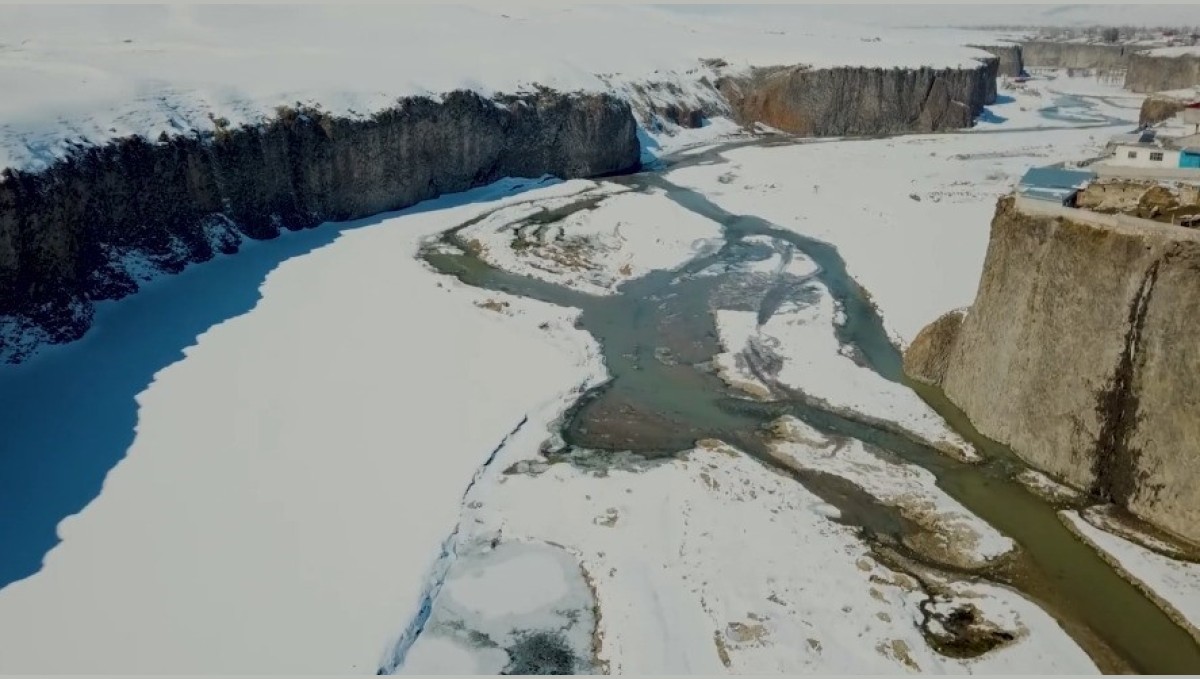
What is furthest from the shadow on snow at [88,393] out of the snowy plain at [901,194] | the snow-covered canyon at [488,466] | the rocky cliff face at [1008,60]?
the rocky cliff face at [1008,60]

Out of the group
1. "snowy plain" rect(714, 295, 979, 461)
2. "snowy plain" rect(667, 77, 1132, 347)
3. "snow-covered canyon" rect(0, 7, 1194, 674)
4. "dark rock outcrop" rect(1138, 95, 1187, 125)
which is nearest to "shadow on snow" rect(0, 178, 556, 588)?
"snow-covered canyon" rect(0, 7, 1194, 674)

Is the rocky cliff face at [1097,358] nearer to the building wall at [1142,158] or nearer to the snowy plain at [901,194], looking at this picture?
the snowy plain at [901,194]

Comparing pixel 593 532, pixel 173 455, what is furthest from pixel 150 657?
pixel 593 532

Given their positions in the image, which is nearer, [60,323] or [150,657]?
[150,657]

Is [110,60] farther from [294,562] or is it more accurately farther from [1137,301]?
[1137,301]

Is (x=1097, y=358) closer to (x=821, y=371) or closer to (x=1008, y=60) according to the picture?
(x=821, y=371)

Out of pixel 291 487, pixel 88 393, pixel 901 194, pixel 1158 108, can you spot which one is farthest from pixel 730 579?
pixel 1158 108

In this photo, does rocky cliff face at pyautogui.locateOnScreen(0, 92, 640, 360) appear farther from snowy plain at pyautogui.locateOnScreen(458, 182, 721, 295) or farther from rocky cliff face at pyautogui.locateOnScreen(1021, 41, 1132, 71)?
rocky cliff face at pyautogui.locateOnScreen(1021, 41, 1132, 71)
